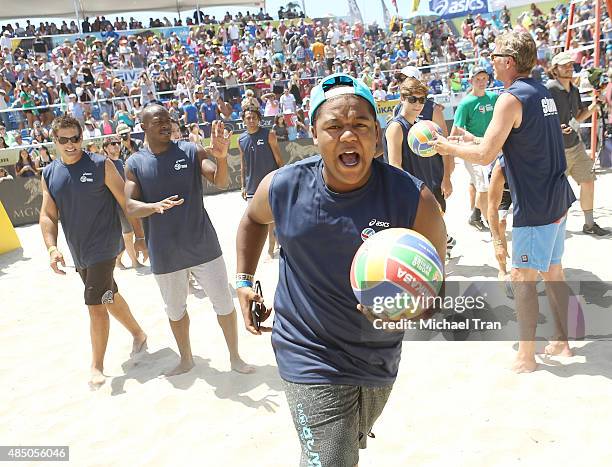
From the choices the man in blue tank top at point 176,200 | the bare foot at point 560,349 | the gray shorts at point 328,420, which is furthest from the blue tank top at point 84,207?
the bare foot at point 560,349

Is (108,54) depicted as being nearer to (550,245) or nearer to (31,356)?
(31,356)

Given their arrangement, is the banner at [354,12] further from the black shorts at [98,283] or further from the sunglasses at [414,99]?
the black shorts at [98,283]

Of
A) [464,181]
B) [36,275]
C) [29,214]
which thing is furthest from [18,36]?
[464,181]

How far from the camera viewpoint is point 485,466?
9.77 feet

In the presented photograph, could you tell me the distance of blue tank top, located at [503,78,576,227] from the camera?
3.48m

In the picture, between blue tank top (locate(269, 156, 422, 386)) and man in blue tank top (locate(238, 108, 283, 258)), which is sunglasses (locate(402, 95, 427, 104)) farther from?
blue tank top (locate(269, 156, 422, 386))

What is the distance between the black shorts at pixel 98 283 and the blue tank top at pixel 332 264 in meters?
2.64

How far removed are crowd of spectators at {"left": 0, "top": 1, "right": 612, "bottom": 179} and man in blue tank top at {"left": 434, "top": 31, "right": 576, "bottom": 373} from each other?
8.42m

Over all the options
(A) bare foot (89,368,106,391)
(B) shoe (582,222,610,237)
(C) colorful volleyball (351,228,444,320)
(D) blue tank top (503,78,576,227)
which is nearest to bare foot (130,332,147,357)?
(A) bare foot (89,368,106,391)

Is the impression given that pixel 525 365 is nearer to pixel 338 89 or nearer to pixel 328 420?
pixel 328 420

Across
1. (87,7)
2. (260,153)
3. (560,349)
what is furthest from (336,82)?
(87,7)

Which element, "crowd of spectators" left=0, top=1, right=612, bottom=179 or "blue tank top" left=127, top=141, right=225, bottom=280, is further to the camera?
"crowd of spectators" left=0, top=1, right=612, bottom=179

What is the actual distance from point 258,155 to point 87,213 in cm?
346

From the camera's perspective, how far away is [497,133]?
344 cm
